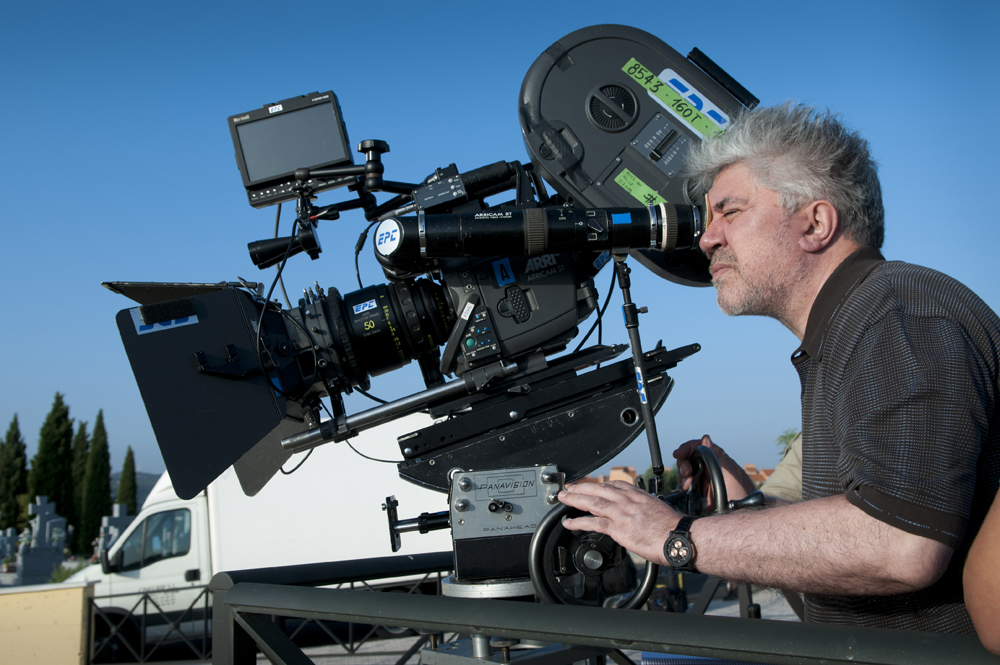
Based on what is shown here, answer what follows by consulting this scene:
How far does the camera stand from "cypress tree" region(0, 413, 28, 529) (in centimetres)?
2869

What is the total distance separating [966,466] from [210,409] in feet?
6.09

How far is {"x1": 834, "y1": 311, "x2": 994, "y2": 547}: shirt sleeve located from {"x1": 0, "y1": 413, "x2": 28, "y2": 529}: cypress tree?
1347 inches

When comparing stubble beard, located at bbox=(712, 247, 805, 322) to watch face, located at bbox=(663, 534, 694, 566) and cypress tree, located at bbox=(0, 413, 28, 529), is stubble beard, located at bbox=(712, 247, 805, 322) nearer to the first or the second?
watch face, located at bbox=(663, 534, 694, 566)

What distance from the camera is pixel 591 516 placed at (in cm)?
160

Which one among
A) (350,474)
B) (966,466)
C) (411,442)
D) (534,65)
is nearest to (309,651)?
(350,474)

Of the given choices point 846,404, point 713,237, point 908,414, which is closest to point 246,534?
point 713,237

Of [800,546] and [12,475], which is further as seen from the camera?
[12,475]

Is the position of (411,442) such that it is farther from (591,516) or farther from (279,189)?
(279,189)

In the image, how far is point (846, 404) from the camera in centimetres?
133

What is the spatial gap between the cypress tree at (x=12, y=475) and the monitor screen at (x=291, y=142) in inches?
1280

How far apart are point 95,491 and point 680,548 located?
33.2m

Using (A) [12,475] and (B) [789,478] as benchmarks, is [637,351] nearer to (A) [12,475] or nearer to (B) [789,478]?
(B) [789,478]

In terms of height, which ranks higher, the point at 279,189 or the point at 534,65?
the point at 534,65

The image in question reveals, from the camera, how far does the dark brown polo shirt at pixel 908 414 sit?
116 cm
